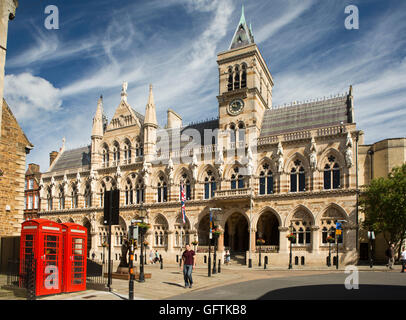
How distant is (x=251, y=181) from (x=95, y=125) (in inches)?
959

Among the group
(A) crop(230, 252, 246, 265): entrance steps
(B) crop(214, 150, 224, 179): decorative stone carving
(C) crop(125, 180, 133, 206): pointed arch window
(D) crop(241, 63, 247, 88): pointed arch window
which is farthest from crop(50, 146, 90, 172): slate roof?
(A) crop(230, 252, 246, 265): entrance steps

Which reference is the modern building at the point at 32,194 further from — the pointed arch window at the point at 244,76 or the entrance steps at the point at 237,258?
the pointed arch window at the point at 244,76

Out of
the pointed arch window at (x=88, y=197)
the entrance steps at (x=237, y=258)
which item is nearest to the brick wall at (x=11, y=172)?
the entrance steps at (x=237, y=258)

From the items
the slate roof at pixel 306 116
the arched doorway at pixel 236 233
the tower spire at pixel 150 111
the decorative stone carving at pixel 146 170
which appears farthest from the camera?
the tower spire at pixel 150 111

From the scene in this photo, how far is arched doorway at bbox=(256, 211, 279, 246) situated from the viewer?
121 feet

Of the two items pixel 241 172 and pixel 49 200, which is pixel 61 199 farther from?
pixel 241 172

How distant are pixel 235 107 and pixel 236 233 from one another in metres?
13.3

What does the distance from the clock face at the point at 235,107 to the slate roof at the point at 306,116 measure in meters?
3.03

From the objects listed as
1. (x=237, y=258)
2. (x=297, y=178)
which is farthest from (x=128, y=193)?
(x=297, y=178)

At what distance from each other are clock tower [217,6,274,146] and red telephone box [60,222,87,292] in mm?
25085

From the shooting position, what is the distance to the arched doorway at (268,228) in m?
37.0
